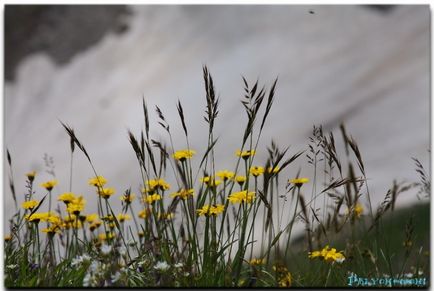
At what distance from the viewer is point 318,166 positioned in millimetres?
2676

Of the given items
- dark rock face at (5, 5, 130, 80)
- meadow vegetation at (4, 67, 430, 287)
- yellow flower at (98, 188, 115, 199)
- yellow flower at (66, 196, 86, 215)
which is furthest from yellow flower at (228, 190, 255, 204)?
dark rock face at (5, 5, 130, 80)

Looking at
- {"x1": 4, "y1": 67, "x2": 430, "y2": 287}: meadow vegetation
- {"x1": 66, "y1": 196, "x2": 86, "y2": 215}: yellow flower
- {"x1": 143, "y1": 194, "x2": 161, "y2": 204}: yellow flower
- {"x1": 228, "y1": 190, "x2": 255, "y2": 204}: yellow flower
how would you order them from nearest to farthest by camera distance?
{"x1": 4, "y1": 67, "x2": 430, "y2": 287}: meadow vegetation → {"x1": 228, "y1": 190, "x2": 255, "y2": 204}: yellow flower → {"x1": 143, "y1": 194, "x2": 161, "y2": 204}: yellow flower → {"x1": 66, "y1": 196, "x2": 86, "y2": 215}: yellow flower

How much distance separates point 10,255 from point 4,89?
900mm

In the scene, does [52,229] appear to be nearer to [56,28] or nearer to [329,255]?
[329,255]

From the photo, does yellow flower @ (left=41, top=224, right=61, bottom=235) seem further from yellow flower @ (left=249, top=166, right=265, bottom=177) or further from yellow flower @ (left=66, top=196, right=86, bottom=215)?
yellow flower @ (left=249, top=166, right=265, bottom=177)

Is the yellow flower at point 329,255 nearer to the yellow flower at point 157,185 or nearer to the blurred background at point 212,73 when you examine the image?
the yellow flower at point 157,185

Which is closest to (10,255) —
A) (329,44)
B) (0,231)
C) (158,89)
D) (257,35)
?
(0,231)

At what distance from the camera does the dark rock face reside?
10.5ft

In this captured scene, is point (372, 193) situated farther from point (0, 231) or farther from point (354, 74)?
point (0, 231)

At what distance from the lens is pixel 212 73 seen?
3141mm

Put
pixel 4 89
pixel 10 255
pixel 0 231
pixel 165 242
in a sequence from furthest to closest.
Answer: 1. pixel 4 89
2. pixel 0 231
3. pixel 10 255
4. pixel 165 242

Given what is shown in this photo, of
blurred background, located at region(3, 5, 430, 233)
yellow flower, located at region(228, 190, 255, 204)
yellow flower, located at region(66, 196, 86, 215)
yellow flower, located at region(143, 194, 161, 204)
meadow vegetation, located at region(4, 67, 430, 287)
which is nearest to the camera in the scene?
meadow vegetation, located at region(4, 67, 430, 287)

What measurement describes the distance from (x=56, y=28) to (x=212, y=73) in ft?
3.05

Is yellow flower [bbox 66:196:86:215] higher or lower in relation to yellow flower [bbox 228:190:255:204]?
higher
